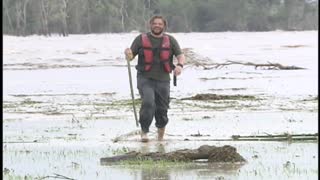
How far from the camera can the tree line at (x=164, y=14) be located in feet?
294

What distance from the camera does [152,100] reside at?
10.4 m

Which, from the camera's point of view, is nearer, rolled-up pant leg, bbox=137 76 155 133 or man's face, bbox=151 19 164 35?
man's face, bbox=151 19 164 35

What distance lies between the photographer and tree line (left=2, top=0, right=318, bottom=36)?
294 feet

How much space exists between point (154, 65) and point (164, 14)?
88999 mm

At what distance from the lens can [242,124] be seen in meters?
12.7

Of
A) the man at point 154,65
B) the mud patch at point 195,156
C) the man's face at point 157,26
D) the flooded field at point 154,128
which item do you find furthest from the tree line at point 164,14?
the mud patch at point 195,156

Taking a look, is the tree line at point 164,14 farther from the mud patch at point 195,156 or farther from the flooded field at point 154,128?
the mud patch at point 195,156

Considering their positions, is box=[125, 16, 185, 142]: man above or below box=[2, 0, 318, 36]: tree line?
above

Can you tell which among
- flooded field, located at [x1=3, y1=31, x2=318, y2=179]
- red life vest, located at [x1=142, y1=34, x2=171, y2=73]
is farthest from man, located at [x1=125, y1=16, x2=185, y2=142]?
flooded field, located at [x1=3, y1=31, x2=318, y2=179]

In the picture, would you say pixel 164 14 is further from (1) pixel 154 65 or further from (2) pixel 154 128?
(1) pixel 154 65

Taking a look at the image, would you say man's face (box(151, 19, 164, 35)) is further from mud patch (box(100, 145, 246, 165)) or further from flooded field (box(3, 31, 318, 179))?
mud patch (box(100, 145, 246, 165))

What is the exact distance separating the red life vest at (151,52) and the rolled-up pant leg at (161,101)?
262mm

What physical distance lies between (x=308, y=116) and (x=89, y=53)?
46.2 m

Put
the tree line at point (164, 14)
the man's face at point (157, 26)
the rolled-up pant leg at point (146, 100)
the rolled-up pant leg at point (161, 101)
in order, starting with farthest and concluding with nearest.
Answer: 1. the tree line at point (164, 14)
2. the rolled-up pant leg at point (161, 101)
3. the rolled-up pant leg at point (146, 100)
4. the man's face at point (157, 26)
